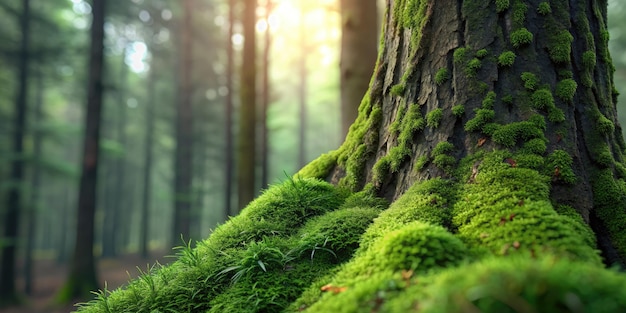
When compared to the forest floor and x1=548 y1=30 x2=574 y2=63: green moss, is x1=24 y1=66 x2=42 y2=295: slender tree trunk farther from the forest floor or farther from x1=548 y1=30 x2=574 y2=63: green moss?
x1=548 y1=30 x2=574 y2=63: green moss

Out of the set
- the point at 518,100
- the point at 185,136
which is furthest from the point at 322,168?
the point at 185,136

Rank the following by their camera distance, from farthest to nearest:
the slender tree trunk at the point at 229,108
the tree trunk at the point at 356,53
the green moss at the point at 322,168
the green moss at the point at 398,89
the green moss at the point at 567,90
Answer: the slender tree trunk at the point at 229,108, the tree trunk at the point at 356,53, the green moss at the point at 322,168, the green moss at the point at 398,89, the green moss at the point at 567,90

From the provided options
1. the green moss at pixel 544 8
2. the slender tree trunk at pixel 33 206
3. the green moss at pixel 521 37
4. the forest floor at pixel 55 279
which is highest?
the green moss at pixel 544 8

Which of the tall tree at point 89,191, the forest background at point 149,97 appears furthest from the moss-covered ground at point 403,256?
the tall tree at point 89,191

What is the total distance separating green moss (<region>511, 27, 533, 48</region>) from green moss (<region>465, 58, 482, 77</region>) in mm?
247

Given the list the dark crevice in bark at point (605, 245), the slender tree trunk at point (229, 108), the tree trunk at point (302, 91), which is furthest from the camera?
the tree trunk at point (302, 91)

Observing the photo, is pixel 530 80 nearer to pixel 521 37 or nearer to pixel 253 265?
pixel 521 37

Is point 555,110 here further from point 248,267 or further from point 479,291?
point 248,267

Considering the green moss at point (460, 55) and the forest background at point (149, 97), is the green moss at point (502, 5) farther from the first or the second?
the forest background at point (149, 97)

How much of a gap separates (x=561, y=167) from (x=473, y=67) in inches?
31.5

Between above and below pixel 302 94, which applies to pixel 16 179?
below

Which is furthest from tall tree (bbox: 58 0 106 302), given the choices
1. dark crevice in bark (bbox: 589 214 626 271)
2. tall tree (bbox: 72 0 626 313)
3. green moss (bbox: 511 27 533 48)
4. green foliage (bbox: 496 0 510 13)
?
dark crevice in bark (bbox: 589 214 626 271)

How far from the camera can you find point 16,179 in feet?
48.0

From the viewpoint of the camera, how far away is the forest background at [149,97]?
14805mm
